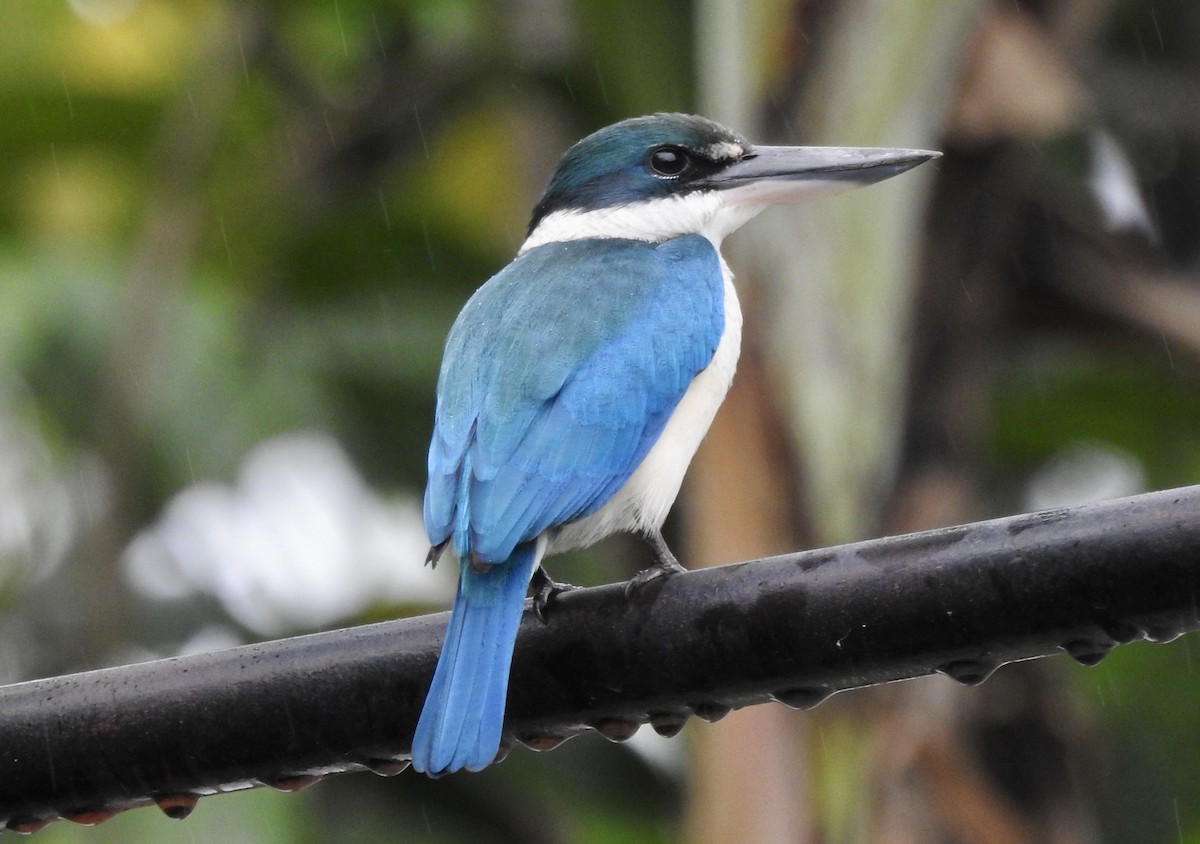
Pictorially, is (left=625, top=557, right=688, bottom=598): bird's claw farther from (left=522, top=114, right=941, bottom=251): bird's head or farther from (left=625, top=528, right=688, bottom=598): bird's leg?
(left=522, top=114, right=941, bottom=251): bird's head

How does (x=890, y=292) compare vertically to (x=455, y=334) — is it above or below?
below

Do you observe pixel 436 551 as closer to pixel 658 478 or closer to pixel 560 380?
pixel 560 380

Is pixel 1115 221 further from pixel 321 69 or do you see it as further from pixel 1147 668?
pixel 321 69

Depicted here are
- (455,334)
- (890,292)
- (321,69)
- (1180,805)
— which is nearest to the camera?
(455,334)

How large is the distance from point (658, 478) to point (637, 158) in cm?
105

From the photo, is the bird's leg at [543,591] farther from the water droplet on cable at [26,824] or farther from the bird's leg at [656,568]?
the water droplet on cable at [26,824]

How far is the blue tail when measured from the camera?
7.19ft

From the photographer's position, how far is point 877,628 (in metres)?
1.93

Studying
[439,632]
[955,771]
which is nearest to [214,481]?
[955,771]

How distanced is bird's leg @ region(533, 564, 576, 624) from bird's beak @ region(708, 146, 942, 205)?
1192mm

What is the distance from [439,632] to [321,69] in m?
5.32

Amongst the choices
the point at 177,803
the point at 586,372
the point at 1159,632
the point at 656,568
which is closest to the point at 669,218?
the point at 586,372

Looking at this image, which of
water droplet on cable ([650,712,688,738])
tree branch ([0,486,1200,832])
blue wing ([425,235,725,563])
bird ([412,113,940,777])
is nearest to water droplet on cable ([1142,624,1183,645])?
tree branch ([0,486,1200,832])

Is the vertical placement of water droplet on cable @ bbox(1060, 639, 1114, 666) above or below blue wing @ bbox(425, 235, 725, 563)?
above
